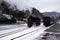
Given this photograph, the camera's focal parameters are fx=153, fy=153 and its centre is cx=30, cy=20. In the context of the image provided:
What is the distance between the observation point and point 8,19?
162 ft

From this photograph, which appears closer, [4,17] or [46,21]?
[46,21]

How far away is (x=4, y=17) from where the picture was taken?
49906mm

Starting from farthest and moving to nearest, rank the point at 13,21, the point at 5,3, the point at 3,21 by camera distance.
Result: the point at 5,3 → the point at 13,21 → the point at 3,21

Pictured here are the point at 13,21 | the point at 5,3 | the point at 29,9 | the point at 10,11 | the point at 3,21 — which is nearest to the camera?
the point at 29,9

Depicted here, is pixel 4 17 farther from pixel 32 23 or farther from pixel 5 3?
pixel 32 23

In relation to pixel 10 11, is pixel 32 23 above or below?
below

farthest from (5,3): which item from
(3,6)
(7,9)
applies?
(7,9)

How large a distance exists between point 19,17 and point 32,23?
28.6m

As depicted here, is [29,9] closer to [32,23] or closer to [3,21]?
[32,23]

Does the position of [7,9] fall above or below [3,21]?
above

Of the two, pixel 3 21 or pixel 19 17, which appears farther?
pixel 19 17

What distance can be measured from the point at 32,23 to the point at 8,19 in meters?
14.5

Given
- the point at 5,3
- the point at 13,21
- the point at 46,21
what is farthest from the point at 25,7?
the point at 5,3

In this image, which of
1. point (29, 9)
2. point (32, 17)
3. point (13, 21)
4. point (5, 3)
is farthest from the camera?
point (5, 3)
